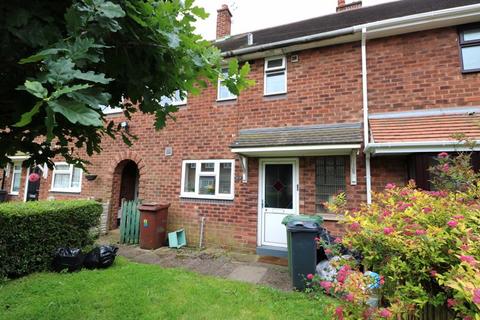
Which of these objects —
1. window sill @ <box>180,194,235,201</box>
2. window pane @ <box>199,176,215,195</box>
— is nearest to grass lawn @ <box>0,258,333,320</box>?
window sill @ <box>180,194,235,201</box>

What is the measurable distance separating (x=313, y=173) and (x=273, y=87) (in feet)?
9.31

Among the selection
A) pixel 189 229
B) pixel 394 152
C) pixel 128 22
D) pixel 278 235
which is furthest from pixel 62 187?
pixel 394 152

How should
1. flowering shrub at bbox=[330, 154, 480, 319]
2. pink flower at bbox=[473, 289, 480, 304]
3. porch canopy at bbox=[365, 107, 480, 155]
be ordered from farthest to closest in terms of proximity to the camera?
1. porch canopy at bbox=[365, 107, 480, 155]
2. flowering shrub at bbox=[330, 154, 480, 319]
3. pink flower at bbox=[473, 289, 480, 304]

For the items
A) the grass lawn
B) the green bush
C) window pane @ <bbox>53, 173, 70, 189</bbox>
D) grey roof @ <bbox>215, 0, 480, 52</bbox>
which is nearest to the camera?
the grass lawn

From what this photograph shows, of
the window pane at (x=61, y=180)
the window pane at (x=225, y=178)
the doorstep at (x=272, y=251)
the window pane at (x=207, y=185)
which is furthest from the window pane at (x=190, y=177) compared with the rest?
the window pane at (x=61, y=180)

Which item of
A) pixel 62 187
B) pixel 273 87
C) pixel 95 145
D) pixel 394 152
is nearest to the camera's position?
pixel 95 145

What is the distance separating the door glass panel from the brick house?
0.03 metres

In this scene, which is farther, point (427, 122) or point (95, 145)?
point (427, 122)

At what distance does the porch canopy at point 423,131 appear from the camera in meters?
5.07

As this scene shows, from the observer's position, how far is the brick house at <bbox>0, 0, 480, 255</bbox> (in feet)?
19.2

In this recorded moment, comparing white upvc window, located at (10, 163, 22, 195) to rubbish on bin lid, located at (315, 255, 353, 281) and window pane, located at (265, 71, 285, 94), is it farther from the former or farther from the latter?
rubbish on bin lid, located at (315, 255, 353, 281)

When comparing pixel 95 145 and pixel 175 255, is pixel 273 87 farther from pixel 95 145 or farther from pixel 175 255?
pixel 95 145

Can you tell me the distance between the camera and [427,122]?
572 centimetres

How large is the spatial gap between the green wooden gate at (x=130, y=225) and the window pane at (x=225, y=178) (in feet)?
9.28
